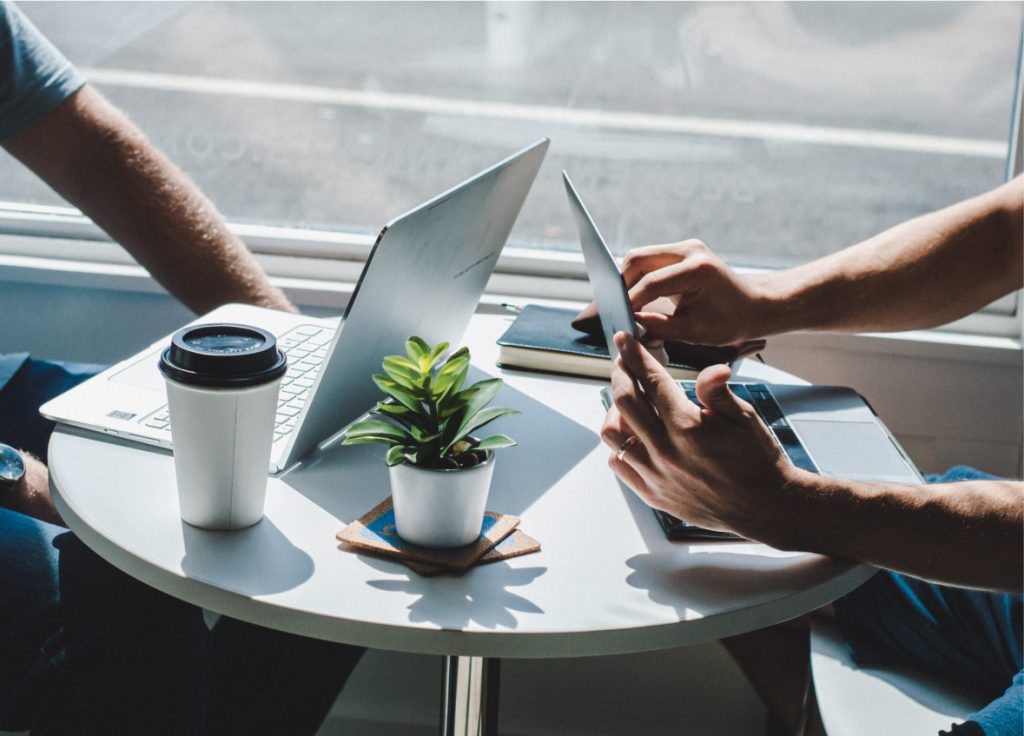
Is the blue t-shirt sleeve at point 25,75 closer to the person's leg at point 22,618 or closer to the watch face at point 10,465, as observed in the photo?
the watch face at point 10,465

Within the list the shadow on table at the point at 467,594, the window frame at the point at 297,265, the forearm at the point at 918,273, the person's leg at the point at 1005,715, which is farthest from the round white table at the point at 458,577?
the window frame at the point at 297,265

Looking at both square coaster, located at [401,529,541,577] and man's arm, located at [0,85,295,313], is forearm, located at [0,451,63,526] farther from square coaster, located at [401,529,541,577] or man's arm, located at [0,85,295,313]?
square coaster, located at [401,529,541,577]

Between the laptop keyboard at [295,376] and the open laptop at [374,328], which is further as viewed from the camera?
the laptop keyboard at [295,376]

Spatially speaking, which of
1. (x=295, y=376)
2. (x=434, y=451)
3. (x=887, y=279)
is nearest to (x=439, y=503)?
(x=434, y=451)

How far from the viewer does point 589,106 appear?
1.88 meters

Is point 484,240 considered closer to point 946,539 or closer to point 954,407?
point 946,539

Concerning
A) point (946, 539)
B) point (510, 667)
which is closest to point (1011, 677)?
point (946, 539)

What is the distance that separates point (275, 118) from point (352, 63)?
0.66 feet

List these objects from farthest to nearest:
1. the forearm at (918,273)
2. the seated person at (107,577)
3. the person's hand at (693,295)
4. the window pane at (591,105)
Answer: the window pane at (591,105) → the forearm at (918,273) → the person's hand at (693,295) → the seated person at (107,577)

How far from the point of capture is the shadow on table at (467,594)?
2.37 ft

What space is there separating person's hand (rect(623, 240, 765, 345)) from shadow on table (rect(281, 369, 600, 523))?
192 millimetres

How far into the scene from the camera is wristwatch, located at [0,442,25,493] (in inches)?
44.7

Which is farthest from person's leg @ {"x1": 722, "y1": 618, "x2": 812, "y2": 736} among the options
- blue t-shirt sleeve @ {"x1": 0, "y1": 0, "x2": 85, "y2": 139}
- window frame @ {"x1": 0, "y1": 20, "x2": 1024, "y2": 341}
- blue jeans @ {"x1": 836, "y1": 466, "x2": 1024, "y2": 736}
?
blue t-shirt sleeve @ {"x1": 0, "y1": 0, "x2": 85, "y2": 139}

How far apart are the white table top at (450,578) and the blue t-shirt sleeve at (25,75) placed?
2.32 ft
